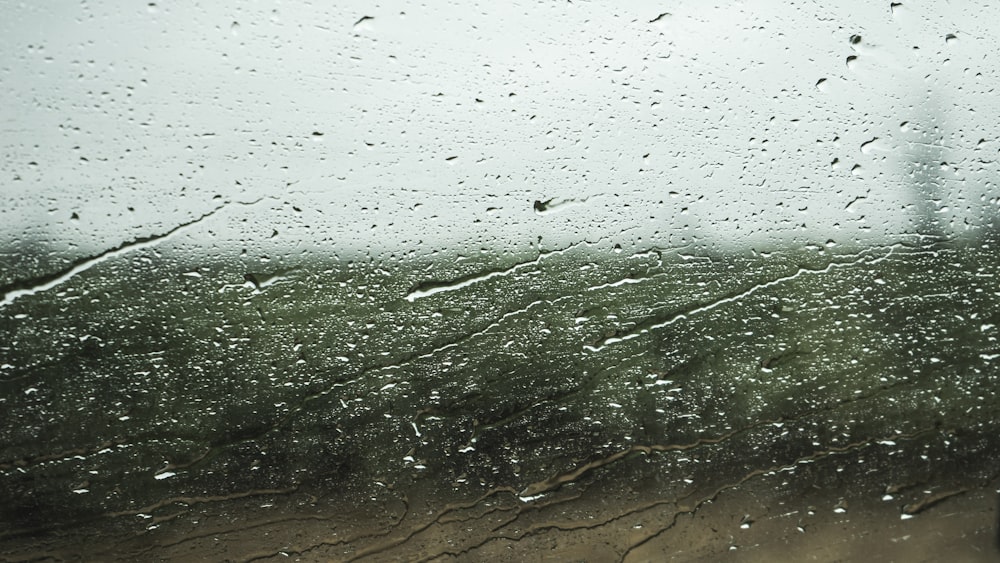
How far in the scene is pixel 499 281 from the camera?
3.04ft

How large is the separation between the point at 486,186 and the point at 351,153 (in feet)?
0.66

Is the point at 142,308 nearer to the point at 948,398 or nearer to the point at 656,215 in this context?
the point at 656,215

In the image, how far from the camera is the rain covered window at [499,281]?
85 cm

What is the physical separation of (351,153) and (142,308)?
366mm

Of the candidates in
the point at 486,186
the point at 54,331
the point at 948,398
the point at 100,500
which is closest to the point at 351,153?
the point at 486,186

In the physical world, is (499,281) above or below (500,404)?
above

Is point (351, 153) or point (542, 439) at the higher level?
point (351, 153)

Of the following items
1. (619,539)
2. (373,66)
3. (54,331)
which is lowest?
(619,539)

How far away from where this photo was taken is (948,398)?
39.8 inches

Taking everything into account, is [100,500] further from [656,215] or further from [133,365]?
[656,215]

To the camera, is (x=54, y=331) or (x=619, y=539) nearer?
(x=54, y=331)

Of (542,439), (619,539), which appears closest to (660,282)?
(542,439)

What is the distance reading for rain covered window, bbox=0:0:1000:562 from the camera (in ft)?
2.80

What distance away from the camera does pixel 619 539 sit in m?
0.97
